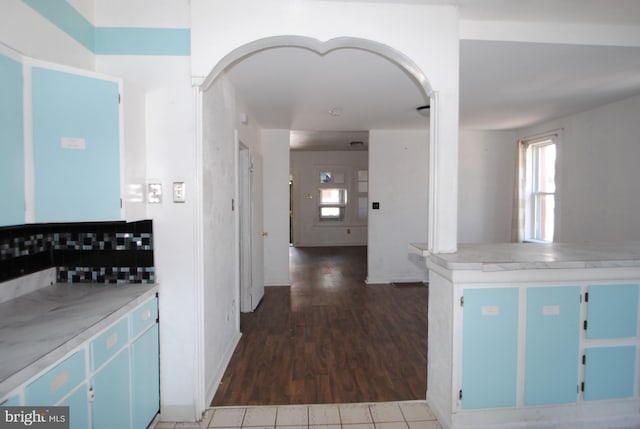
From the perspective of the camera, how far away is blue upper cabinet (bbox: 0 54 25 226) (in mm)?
1505

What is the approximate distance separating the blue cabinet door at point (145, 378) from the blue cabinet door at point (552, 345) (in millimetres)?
2256

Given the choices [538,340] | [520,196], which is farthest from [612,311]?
[520,196]

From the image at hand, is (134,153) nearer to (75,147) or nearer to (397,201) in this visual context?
(75,147)

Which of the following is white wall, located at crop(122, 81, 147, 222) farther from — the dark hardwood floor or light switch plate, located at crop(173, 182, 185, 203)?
the dark hardwood floor

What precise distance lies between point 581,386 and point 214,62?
3011 mm

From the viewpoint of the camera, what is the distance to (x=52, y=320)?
158 centimetres

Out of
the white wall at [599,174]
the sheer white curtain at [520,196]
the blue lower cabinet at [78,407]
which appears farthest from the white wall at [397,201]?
the blue lower cabinet at [78,407]

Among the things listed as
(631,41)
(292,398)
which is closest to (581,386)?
(292,398)

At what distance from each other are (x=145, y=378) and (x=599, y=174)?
16.7ft

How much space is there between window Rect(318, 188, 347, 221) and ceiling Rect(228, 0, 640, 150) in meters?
5.20

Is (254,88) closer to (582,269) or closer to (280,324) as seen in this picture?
(280,324)

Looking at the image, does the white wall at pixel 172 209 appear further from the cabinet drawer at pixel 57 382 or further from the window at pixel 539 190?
the window at pixel 539 190

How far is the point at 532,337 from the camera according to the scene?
2086mm

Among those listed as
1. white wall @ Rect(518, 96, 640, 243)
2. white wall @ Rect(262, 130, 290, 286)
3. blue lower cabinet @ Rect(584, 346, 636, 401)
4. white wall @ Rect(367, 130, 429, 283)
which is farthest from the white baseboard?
white wall @ Rect(518, 96, 640, 243)
